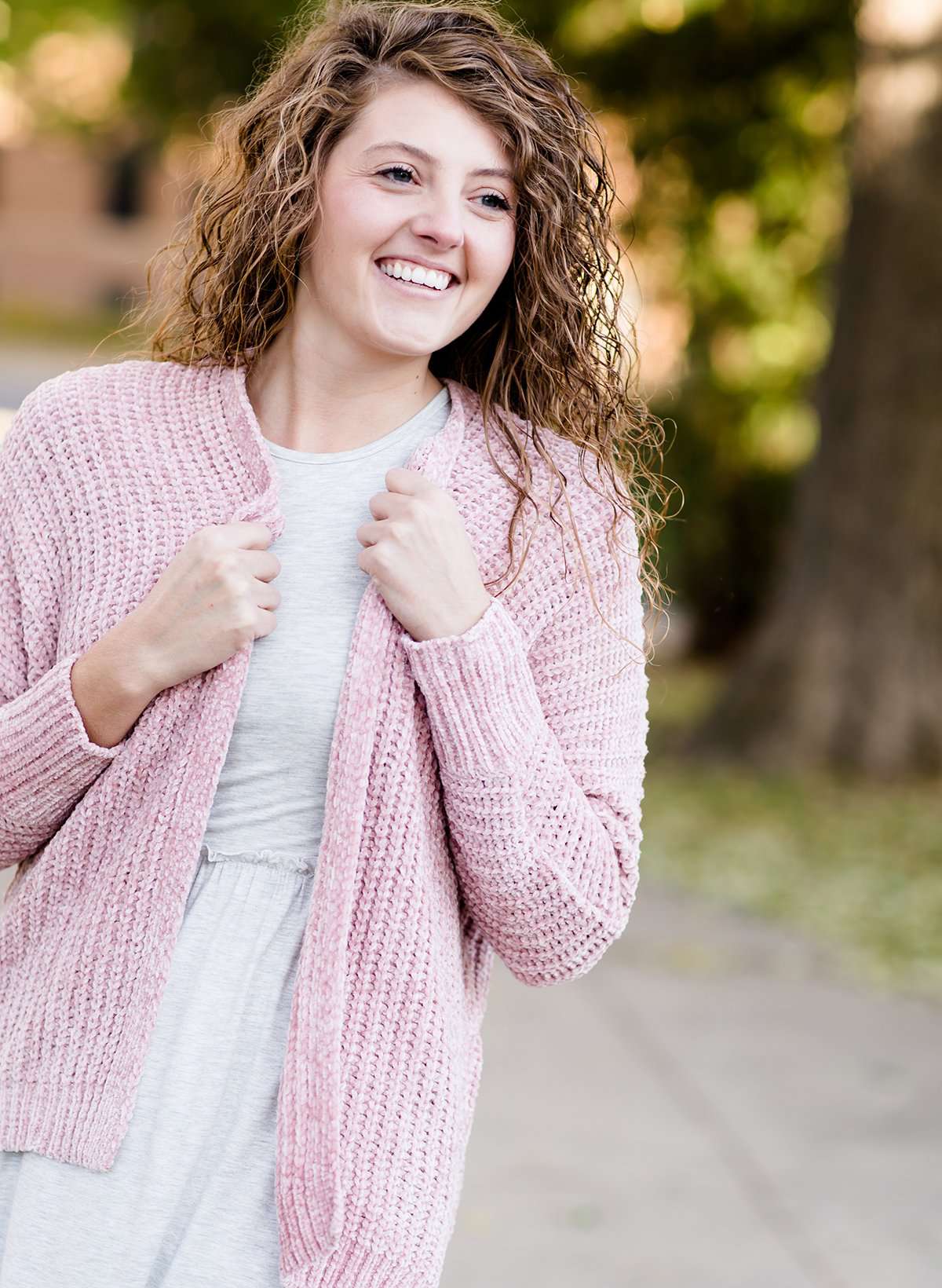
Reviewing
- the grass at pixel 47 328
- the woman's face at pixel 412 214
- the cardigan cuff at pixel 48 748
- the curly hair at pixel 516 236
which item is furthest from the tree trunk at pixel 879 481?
the grass at pixel 47 328

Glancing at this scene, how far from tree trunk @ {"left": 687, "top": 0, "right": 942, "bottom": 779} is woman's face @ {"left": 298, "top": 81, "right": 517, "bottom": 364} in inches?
269

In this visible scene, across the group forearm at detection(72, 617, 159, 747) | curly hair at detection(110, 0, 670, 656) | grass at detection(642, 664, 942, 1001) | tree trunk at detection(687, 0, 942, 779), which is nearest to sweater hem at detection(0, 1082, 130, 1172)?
forearm at detection(72, 617, 159, 747)

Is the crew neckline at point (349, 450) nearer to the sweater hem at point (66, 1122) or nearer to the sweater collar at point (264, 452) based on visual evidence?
the sweater collar at point (264, 452)

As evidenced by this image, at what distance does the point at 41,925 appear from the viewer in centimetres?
194

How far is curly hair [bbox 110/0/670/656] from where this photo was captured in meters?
1.95

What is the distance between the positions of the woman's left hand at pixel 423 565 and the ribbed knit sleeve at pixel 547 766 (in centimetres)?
2

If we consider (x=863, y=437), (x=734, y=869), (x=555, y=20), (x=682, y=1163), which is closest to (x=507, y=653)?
(x=682, y=1163)

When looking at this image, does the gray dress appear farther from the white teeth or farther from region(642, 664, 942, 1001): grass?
region(642, 664, 942, 1001): grass

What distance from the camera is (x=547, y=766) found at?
1858 millimetres

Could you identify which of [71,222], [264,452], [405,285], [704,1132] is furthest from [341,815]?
[71,222]

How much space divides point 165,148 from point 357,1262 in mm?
14875

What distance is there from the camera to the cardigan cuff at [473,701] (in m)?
1.82

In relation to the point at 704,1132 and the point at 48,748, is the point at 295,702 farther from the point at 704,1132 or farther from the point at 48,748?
the point at 704,1132

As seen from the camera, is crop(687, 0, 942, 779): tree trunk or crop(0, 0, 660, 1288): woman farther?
crop(687, 0, 942, 779): tree trunk
